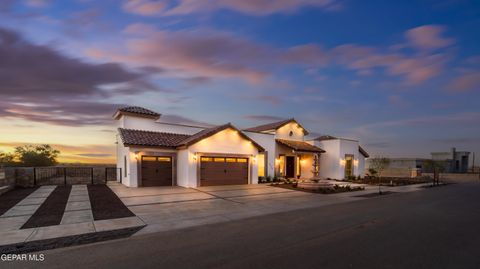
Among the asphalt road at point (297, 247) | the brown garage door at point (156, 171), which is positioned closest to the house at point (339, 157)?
the brown garage door at point (156, 171)

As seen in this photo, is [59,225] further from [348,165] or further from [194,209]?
[348,165]

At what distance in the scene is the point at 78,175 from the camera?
23.4 metres

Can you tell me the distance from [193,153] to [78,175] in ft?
42.2

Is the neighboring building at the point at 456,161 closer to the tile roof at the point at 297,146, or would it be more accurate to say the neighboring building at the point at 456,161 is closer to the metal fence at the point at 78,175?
the tile roof at the point at 297,146

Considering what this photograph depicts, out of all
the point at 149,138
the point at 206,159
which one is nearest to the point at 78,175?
the point at 149,138

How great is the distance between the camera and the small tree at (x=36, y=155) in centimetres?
4259

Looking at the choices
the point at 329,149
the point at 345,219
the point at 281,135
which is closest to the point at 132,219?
the point at 345,219

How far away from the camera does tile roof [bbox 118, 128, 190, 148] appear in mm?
18475

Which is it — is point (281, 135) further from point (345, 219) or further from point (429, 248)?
point (429, 248)

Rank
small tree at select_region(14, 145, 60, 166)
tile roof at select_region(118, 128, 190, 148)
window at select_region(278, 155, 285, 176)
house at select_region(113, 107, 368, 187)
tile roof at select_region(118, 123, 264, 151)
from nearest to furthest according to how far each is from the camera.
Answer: tile roof at select_region(118, 128, 190, 148) → tile roof at select_region(118, 123, 264, 151) → house at select_region(113, 107, 368, 187) → window at select_region(278, 155, 285, 176) → small tree at select_region(14, 145, 60, 166)

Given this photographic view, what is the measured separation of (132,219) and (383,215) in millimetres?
9961

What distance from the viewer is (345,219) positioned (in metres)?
9.23

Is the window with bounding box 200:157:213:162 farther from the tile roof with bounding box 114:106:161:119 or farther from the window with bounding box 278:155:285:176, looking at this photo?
the window with bounding box 278:155:285:176

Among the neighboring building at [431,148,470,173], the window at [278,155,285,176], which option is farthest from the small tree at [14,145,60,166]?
the neighboring building at [431,148,470,173]
